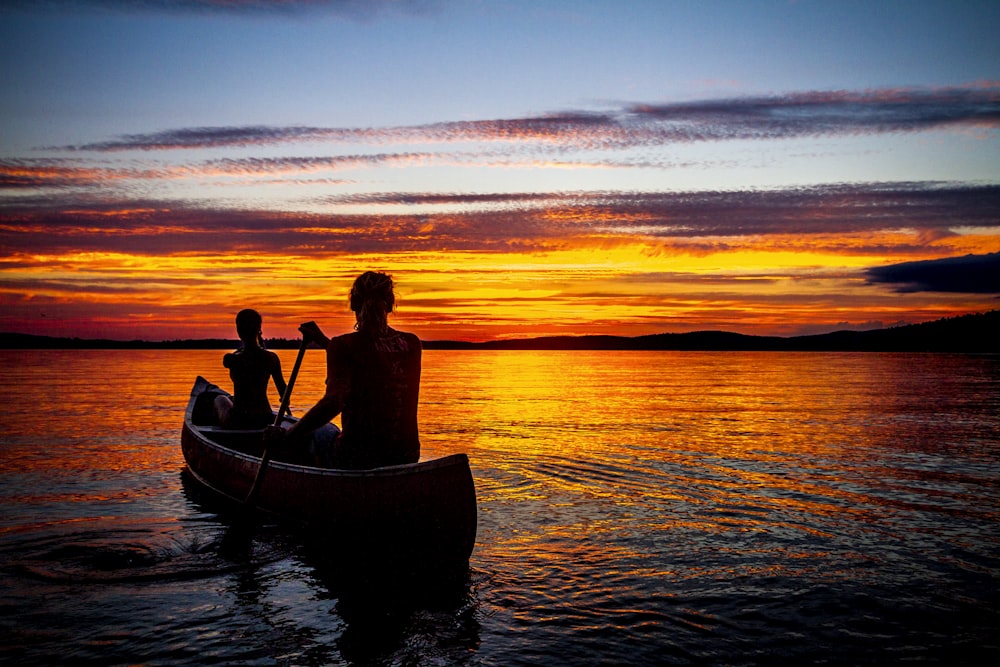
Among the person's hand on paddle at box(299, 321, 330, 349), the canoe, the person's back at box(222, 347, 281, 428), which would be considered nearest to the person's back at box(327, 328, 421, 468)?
the canoe

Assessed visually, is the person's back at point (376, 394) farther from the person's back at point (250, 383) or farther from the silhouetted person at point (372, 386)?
the person's back at point (250, 383)

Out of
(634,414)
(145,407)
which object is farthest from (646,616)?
(145,407)

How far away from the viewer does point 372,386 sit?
7.95 metres

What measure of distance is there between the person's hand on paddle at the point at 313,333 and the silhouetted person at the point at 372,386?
102cm

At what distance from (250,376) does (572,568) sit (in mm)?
7183

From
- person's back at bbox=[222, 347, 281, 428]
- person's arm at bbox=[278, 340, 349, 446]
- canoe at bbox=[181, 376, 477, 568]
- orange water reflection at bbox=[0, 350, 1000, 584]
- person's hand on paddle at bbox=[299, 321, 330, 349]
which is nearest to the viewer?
canoe at bbox=[181, 376, 477, 568]

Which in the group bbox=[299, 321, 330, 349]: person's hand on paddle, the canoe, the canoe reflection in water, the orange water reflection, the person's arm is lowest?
the orange water reflection

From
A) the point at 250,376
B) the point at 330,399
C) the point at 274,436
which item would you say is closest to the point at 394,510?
the point at 330,399

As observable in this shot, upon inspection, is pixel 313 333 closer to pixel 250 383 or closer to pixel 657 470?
pixel 250 383

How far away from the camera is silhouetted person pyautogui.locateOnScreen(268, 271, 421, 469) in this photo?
7840 millimetres

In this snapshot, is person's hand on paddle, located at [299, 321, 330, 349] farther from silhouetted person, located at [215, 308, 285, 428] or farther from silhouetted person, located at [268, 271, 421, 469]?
silhouetted person, located at [215, 308, 285, 428]

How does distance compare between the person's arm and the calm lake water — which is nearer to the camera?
the calm lake water

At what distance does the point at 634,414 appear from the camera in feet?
93.0

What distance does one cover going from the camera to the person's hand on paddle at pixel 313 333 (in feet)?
29.8
